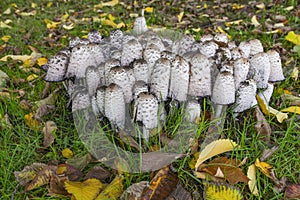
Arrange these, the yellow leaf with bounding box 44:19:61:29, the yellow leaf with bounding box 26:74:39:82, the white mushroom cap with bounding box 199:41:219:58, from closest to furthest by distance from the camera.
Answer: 1. the white mushroom cap with bounding box 199:41:219:58
2. the yellow leaf with bounding box 26:74:39:82
3. the yellow leaf with bounding box 44:19:61:29

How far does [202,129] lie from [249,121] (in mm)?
302

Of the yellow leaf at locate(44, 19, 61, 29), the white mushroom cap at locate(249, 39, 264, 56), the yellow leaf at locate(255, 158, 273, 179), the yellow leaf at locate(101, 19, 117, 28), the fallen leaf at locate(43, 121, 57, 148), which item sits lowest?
the yellow leaf at locate(255, 158, 273, 179)

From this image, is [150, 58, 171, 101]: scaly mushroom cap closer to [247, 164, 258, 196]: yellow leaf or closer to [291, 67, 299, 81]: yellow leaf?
[247, 164, 258, 196]: yellow leaf

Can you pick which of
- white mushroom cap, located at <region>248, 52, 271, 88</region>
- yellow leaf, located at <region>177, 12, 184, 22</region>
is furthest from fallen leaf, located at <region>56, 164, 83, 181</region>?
yellow leaf, located at <region>177, 12, 184, 22</region>

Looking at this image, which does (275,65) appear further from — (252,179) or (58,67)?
(58,67)

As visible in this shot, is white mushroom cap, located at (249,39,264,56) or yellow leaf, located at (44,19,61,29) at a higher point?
white mushroom cap, located at (249,39,264,56)

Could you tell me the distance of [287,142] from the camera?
6.01 feet

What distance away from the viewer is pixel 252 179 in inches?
62.4

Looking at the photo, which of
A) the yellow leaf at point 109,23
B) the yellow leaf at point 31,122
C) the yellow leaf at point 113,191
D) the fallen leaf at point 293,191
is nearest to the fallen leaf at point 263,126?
the fallen leaf at point 293,191

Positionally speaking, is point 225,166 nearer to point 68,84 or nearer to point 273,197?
point 273,197

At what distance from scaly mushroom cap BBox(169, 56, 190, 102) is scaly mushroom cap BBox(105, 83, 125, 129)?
0.83 ft

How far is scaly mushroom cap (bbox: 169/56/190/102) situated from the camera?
1.64m

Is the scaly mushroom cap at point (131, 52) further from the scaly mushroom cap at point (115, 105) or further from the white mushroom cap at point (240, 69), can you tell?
the white mushroom cap at point (240, 69)

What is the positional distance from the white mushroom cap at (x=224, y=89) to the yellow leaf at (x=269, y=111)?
34 centimetres
